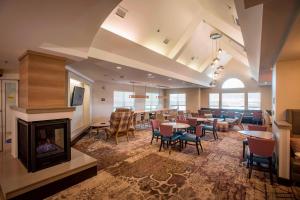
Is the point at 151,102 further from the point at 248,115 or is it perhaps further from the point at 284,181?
the point at 284,181

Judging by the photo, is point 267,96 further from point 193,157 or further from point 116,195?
point 116,195

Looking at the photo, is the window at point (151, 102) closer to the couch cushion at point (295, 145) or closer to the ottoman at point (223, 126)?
the ottoman at point (223, 126)

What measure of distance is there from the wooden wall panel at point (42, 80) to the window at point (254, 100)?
11240 millimetres

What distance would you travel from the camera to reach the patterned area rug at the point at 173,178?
7.88 feet

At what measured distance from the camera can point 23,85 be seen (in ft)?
9.35

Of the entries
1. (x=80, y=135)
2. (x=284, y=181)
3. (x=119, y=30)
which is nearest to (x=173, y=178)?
(x=284, y=181)

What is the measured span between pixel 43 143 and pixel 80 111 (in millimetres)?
3576

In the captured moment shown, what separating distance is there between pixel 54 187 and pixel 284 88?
203 inches

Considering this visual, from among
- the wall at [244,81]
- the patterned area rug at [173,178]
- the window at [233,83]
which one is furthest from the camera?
the window at [233,83]

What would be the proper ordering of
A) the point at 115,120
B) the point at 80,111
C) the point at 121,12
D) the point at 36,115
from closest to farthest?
the point at 36,115, the point at 121,12, the point at 115,120, the point at 80,111

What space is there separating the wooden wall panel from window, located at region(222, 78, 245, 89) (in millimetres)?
10799

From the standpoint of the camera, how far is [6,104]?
14.9 feet

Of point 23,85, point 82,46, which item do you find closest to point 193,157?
point 82,46

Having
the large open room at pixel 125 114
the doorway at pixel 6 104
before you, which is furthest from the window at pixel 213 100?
the doorway at pixel 6 104
